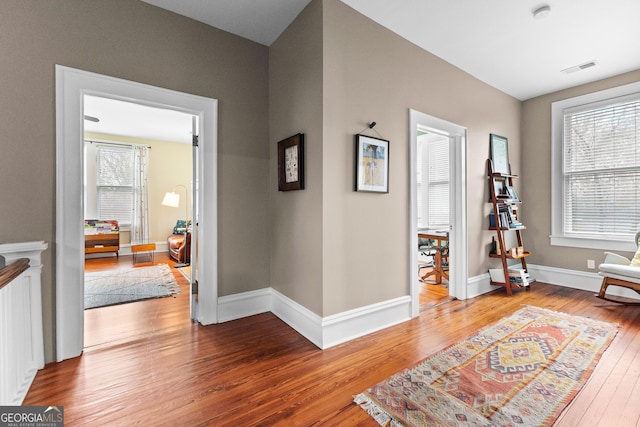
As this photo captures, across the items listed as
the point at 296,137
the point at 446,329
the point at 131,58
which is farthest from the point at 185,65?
the point at 446,329

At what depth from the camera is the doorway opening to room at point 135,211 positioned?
3.51 meters

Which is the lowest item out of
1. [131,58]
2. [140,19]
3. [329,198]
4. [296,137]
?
[329,198]

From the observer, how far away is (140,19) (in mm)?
2406

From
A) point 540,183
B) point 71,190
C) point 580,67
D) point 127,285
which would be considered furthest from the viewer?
point 540,183

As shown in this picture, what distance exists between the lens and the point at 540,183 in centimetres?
440

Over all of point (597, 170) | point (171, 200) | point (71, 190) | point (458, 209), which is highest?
point (597, 170)

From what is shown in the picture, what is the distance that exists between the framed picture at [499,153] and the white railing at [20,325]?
16.0 feet

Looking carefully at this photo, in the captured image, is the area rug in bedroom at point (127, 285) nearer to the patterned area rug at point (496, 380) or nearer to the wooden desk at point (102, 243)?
the wooden desk at point (102, 243)

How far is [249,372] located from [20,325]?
1419mm

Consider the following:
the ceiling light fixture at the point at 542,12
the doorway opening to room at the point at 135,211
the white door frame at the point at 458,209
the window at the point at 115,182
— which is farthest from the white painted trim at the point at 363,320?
the window at the point at 115,182

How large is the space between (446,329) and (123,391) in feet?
8.38

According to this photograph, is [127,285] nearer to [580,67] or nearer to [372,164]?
[372,164]

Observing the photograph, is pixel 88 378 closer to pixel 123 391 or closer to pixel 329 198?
pixel 123 391

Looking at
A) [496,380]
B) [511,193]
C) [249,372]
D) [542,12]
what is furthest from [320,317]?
[511,193]
